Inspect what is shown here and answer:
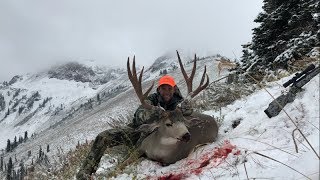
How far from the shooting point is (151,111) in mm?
7285

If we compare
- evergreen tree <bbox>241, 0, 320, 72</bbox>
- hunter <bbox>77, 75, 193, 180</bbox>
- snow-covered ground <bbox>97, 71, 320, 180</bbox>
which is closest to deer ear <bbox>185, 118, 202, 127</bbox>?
hunter <bbox>77, 75, 193, 180</bbox>

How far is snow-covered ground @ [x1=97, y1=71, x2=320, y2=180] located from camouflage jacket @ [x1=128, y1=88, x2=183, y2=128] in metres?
0.64

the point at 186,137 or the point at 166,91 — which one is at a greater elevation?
the point at 166,91

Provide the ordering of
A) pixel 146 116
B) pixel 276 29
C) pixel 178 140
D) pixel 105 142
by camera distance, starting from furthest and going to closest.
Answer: pixel 276 29
pixel 105 142
pixel 146 116
pixel 178 140

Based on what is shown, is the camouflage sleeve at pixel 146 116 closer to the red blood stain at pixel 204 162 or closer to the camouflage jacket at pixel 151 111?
the camouflage jacket at pixel 151 111

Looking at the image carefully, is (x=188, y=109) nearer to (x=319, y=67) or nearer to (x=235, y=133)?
(x=235, y=133)

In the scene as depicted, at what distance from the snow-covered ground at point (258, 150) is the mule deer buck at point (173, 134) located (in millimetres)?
131

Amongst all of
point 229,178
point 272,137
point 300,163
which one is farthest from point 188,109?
point 300,163

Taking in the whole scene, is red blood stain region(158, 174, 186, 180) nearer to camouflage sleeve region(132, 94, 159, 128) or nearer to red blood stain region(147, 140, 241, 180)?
red blood stain region(147, 140, 241, 180)

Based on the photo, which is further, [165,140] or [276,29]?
[276,29]

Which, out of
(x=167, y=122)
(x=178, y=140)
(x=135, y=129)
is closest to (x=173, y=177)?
(x=178, y=140)

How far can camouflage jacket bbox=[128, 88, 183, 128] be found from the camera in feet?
24.1

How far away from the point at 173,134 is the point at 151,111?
2.28ft

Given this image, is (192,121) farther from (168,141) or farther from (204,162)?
(204,162)
